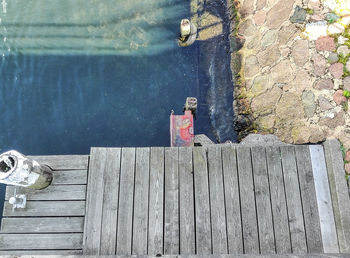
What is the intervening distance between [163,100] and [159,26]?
160cm

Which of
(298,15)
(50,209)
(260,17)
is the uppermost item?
(260,17)

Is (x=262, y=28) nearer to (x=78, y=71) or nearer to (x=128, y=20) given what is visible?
(x=128, y=20)

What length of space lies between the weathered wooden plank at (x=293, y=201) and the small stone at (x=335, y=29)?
1870 millimetres

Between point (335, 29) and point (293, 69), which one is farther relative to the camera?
point (293, 69)

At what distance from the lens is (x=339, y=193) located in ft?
11.6

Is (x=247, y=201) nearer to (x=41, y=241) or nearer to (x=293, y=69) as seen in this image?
(x=293, y=69)

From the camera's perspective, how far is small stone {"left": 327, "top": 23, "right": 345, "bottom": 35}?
13.8 feet

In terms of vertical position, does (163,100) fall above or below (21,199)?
above

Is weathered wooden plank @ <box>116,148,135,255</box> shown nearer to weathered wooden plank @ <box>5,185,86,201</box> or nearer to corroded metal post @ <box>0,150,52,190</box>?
weathered wooden plank @ <box>5,185,86,201</box>

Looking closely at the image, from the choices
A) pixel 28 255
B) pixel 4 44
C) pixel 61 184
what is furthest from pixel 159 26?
pixel 28 255

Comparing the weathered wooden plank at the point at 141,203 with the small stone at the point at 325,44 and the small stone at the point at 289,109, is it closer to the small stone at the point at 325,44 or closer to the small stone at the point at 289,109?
the small stone at the point at 289,109

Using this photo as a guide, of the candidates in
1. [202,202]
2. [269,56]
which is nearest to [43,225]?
[202,202]

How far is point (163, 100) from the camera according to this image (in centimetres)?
555

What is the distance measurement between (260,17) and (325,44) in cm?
151
